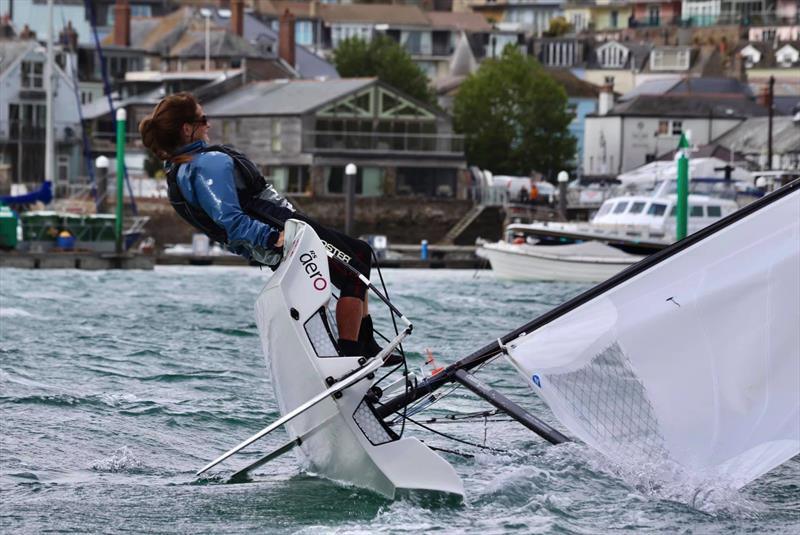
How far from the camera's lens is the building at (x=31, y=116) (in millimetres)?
69188

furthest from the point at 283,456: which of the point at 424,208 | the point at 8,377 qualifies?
the point at 424,208

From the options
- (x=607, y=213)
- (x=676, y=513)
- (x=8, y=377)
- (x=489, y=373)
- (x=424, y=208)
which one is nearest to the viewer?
(x=676, y=513)

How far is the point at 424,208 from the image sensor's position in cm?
6281

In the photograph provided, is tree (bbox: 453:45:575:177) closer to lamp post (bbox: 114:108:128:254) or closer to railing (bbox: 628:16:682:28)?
lamp post (bbox: 114:108:128:254)

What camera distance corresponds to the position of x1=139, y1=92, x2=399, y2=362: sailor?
8.64m

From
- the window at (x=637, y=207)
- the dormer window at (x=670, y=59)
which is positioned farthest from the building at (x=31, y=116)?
the dormer window at (x=670, y=59)

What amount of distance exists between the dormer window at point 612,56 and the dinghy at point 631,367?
96.0 metres

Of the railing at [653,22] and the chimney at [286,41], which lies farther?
the railing at [653,22]

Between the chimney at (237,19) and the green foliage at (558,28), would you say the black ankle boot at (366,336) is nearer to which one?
the chimney at (237,19)

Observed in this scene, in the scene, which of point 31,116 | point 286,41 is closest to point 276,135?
point 31,116

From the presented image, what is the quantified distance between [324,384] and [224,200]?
0.99 metres

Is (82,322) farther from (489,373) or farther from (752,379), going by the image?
(752,379)

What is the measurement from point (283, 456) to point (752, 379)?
8.56ft

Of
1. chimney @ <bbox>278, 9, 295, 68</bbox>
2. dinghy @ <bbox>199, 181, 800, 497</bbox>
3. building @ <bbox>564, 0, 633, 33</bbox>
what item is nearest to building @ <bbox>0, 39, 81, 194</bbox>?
chimney @ <bbox>278, 9, 295, 68</bbox>
